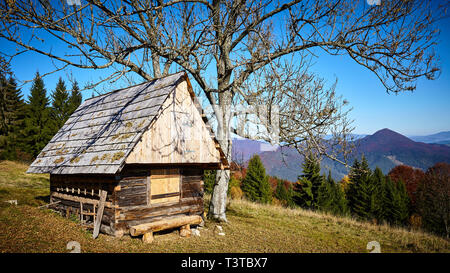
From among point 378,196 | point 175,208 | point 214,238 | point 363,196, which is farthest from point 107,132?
point 378,196

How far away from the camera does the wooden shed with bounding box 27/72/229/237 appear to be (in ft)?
24.6

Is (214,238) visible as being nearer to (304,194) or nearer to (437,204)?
(304,194)

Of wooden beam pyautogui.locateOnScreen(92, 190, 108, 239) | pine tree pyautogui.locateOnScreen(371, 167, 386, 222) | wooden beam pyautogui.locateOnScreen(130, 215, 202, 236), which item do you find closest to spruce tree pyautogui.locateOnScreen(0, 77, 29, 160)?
wooden beam pyautogui.locateOnScreen(92, 190, 108, 239)

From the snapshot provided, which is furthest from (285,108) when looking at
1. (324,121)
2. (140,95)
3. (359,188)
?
(359,188)

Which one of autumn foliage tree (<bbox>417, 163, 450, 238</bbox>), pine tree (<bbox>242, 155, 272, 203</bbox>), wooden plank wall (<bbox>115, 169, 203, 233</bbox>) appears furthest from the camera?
pine tree (<bbox>242, 155, 272, 203</bbox>)

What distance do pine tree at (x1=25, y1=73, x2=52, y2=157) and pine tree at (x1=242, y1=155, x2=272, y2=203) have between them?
32.7 meters

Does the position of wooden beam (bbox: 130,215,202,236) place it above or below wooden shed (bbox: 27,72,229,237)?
below

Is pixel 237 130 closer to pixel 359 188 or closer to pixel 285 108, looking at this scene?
pixel 285 108

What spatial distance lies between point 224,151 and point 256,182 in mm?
36403

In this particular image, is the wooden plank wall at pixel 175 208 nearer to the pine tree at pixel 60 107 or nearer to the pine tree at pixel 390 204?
the pine tree at pixel 60 107

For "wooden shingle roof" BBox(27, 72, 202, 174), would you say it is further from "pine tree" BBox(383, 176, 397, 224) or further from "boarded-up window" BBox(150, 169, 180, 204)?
"pine tree" BBox(383, 176, 397, 224)

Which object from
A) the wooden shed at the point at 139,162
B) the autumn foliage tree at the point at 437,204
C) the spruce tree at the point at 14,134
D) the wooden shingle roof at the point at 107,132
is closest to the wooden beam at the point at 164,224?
the wooden shed at the point at 139,162

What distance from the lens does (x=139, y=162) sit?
7.30 m

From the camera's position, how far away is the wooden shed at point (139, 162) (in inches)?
295
